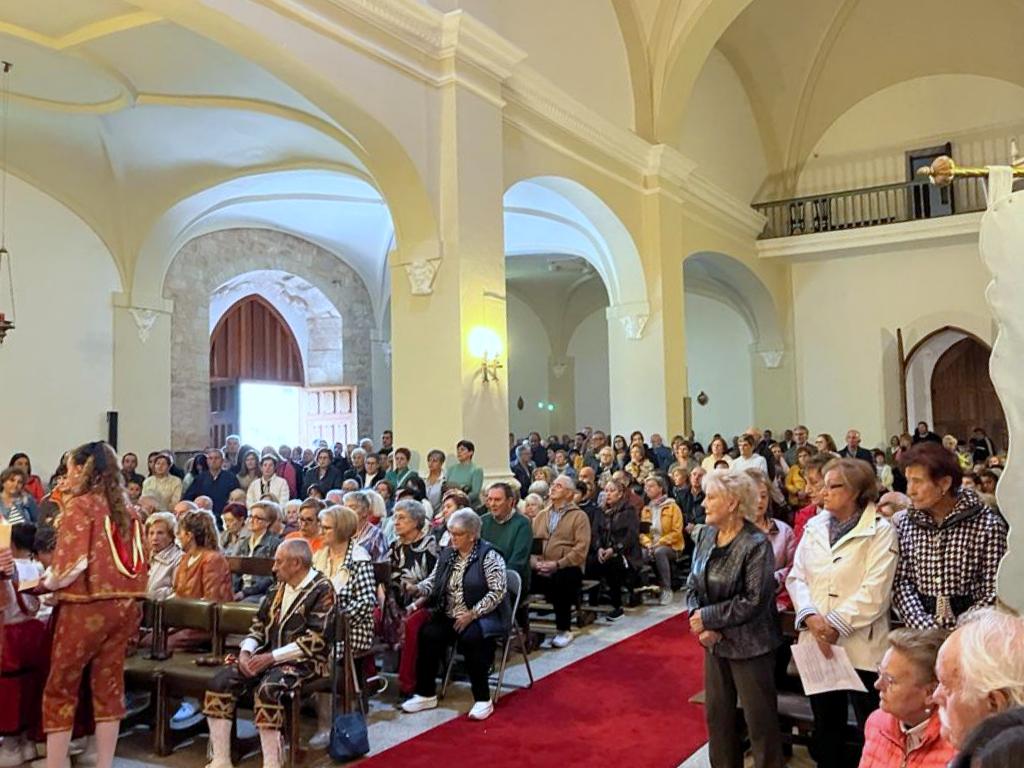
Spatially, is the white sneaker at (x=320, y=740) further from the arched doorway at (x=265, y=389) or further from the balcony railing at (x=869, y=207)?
the balcony railing at (x=869, y=207)

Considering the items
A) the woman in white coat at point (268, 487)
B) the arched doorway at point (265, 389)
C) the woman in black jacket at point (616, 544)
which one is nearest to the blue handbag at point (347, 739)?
the woman in black jacket at point (616, 544)

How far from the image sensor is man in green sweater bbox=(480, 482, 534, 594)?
589cm

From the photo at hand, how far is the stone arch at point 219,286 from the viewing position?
1284 cm

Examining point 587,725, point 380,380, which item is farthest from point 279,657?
point 380,380

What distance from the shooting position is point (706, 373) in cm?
1931

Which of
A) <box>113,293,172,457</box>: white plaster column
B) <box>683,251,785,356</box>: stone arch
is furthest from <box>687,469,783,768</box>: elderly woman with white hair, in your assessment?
<box>683,251,785,356</box>: stone arch

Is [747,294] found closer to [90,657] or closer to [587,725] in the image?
[587,725]

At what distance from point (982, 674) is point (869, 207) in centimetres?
1660

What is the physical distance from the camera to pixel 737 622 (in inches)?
136

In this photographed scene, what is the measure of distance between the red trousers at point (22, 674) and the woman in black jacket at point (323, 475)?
210 inches

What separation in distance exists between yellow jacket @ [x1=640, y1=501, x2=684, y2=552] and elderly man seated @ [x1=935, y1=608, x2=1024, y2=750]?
6471 millimetres

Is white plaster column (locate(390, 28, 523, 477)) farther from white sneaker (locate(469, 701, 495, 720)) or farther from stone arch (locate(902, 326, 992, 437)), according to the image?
stone arch (locate(902, 326, 992, 437))

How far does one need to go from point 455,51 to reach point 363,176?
300cm

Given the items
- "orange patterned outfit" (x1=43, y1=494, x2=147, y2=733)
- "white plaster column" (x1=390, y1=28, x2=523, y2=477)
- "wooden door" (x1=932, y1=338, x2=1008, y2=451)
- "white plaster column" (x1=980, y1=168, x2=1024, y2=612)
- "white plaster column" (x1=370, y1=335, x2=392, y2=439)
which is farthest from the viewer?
"white plaster column" (x1=370, y1=335, x2=392, y2=439)
